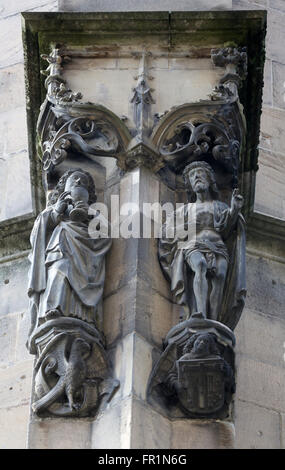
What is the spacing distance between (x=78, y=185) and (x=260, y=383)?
82.8 inches

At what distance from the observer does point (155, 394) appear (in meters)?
10.3

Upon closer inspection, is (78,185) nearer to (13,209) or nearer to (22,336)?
(22,336)

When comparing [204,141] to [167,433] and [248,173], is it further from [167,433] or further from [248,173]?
[167,433]

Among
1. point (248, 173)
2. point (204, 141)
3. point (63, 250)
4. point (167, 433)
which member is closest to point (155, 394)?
point (167, 433)

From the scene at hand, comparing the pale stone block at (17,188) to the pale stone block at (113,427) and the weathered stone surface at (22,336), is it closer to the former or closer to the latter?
the weathered stone surface at (22,336)

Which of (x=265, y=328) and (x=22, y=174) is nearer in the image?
(x=265, y=328)

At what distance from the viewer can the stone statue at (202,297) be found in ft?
34.0

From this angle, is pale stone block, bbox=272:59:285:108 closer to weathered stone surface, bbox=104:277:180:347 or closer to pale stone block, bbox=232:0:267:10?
pale stone block, bbox=232:0:267:10

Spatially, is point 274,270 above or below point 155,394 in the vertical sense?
above

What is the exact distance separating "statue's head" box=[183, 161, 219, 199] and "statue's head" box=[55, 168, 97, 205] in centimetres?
64

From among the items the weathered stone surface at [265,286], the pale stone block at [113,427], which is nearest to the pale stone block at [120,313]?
the pale stone block at [113,427]

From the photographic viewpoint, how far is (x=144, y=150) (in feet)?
37.9

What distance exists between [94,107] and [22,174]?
2.65 metres

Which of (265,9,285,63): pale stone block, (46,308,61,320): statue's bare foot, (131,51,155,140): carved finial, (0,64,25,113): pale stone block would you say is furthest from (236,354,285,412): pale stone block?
(265,9,285,63): pale stone block
